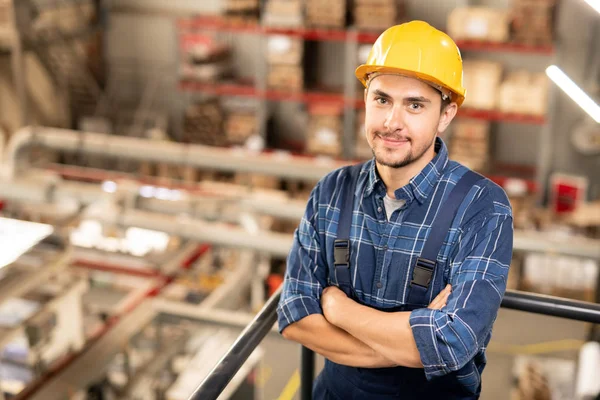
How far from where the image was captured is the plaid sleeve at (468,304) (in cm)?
192

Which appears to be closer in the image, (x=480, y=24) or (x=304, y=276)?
(x=304, y=276)

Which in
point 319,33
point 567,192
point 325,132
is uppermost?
point 319,33

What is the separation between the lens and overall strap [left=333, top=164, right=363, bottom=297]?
220cm

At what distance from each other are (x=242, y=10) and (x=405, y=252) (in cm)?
779

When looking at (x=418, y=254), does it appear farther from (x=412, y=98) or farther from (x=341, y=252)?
(x=412, y=98)

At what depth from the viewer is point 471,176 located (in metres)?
2.13

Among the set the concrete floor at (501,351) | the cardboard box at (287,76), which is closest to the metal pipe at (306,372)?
the concrete floor at (501,351)

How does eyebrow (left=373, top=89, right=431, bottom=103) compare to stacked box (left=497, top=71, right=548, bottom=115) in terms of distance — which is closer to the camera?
eyebrow (left=373, top=89, right=431, bottom=103)

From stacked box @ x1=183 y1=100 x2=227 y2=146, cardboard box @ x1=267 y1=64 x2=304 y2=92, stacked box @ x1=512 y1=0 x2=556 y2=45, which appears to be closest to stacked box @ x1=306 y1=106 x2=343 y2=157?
cardboard box @ x1=267 y1=64 x2=304 y2=92

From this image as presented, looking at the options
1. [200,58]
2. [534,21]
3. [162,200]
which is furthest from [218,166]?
[200,58]

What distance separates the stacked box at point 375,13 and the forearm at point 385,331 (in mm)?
6953

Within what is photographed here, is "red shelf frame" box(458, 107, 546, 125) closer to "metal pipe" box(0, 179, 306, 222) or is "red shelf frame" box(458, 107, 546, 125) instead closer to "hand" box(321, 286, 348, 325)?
"metal pipe" box(0, 179, 306, 222)

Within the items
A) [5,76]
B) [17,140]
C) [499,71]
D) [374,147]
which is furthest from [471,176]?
[5,76]

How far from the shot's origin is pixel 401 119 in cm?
207
